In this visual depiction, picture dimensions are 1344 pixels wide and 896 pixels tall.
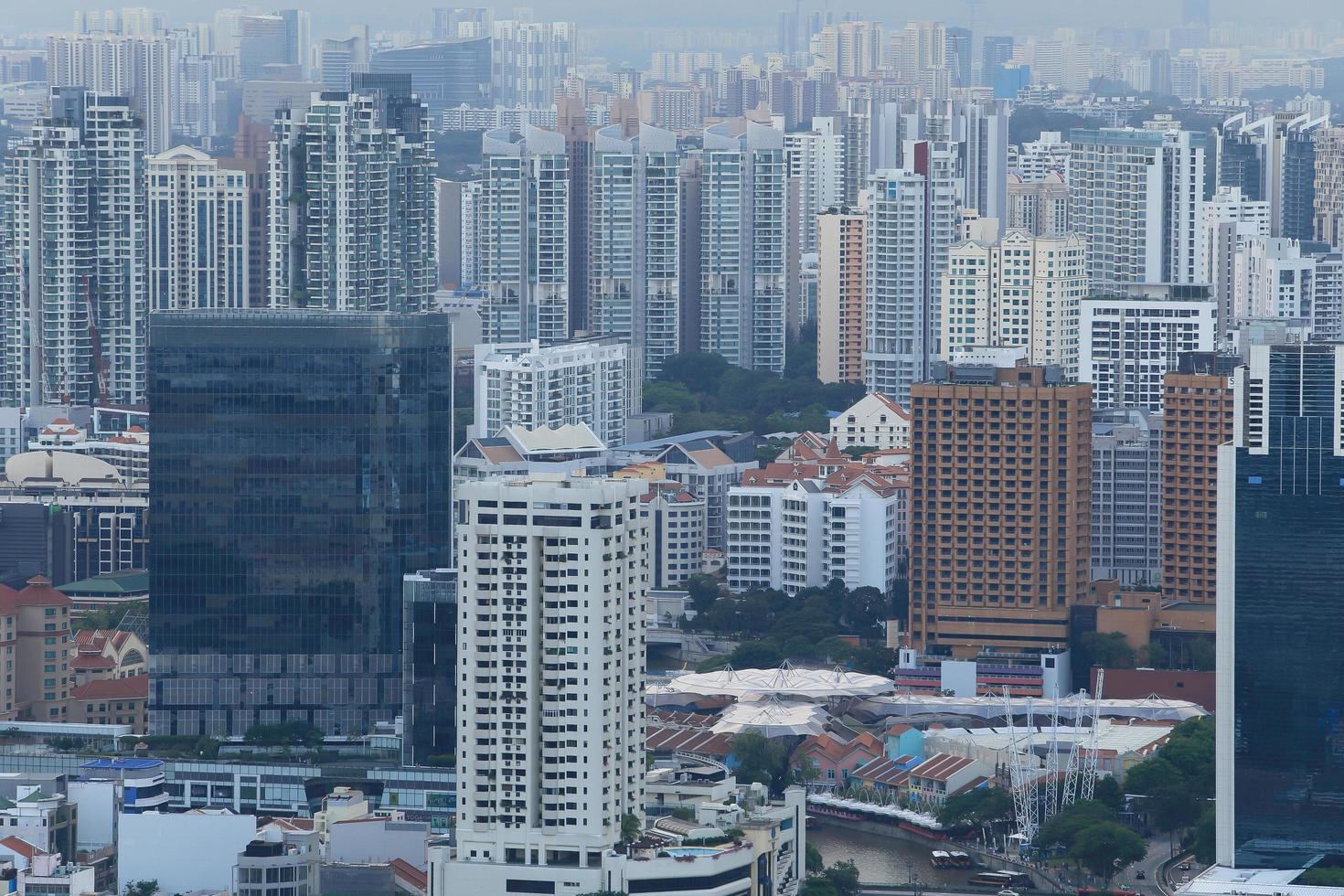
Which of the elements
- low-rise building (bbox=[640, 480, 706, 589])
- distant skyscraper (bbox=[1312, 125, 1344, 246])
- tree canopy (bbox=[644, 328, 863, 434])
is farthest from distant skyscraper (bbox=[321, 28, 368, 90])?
distant skyscraper (bbox=[1312, 125, 1344, 246])

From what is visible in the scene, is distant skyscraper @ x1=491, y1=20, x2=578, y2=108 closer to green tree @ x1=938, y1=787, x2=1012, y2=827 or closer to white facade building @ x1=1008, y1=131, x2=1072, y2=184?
white facade building @ x1=1008, y1=131, x2=1072, y2=184

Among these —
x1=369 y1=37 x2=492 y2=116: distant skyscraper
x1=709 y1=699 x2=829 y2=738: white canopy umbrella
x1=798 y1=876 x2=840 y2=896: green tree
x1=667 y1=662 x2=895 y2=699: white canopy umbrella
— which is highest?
x1=369 y1=37 x2=492 y2=116: distant skyscraper

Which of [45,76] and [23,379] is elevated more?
[45,76]

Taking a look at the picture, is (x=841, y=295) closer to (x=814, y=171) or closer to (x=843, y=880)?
(x=814, y=171)

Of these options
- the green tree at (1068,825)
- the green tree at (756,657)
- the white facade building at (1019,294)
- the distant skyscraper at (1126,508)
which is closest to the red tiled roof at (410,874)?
the green tree at (1068,825)

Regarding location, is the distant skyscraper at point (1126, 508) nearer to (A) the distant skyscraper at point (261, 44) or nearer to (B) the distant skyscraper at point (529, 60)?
(A) the distant skyscraper at point (261, 44)

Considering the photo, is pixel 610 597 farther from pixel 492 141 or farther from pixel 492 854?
pixel 492 141

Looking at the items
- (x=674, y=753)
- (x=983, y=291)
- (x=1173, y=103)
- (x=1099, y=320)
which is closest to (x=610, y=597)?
(x=674, y=753)
